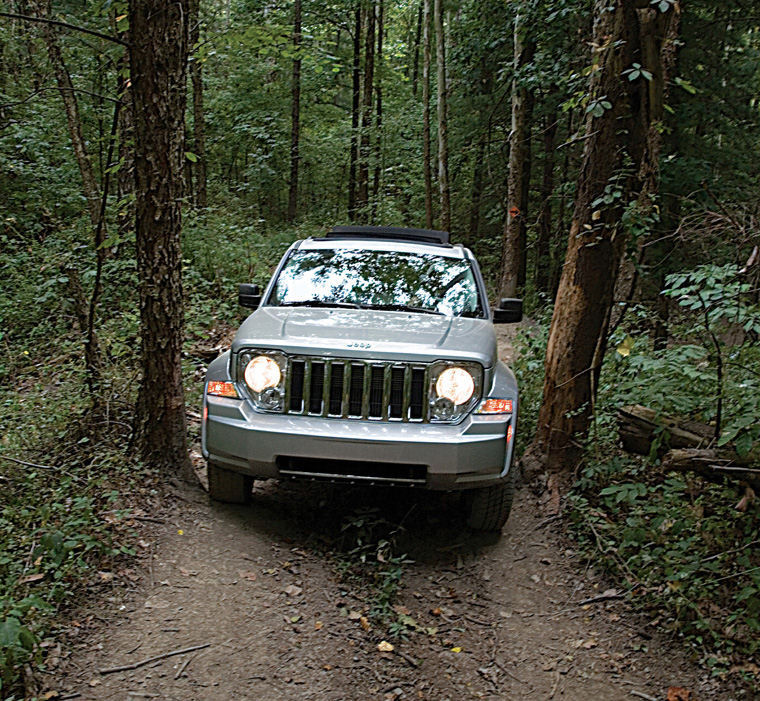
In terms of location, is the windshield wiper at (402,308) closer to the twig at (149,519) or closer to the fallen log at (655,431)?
the fallen log at (655,431)

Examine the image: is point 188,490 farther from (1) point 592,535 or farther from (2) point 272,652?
(1) point 592,535

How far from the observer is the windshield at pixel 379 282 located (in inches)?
221

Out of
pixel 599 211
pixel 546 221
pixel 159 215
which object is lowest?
pixel 546 221

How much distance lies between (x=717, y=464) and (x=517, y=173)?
11.1 meters

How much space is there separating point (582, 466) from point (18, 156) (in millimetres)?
12626

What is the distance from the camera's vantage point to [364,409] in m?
4.60

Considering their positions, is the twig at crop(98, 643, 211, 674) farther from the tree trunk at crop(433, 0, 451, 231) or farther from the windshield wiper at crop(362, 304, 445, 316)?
the tree trunk at crop(433, 0, 451, 231)

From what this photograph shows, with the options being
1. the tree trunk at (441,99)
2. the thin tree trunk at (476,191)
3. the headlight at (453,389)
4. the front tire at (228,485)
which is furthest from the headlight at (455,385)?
the thin tree trunk at (476,191)

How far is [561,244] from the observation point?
14.6 m

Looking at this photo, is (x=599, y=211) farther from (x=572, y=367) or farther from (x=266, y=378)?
(x=266, y=378)

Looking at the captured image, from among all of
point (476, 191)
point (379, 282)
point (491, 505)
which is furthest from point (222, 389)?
point (476, 191)

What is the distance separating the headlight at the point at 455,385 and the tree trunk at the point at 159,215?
2079 mm

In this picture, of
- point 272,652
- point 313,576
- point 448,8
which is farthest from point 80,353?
point 448,8

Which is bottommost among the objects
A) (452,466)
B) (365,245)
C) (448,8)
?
(452,466)
